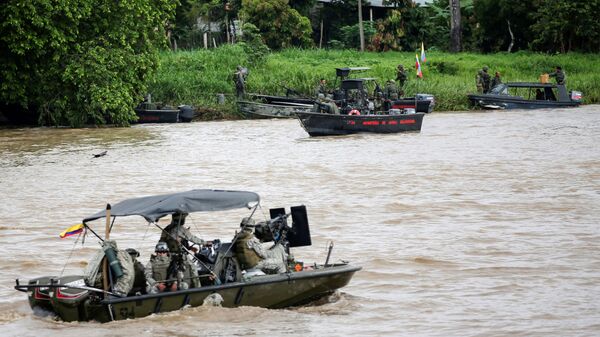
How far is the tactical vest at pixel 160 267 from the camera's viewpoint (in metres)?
12.4

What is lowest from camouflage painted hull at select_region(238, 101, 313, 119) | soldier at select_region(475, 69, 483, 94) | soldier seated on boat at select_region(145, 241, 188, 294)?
camouflage painted hull at select_region(238, 101, 313, 119)

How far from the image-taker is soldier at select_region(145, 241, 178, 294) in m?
12.3

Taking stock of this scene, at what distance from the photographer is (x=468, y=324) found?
12.2 metres

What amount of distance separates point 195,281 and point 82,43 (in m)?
27.3

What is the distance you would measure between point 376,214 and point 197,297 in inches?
301

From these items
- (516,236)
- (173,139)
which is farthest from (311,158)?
(516,236)

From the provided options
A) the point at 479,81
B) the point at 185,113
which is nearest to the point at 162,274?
the point at 185,113

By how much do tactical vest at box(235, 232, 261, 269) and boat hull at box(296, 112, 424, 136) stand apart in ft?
65.4

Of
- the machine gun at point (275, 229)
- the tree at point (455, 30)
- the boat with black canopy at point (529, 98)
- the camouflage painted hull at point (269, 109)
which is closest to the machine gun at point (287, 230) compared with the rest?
the machine gun at point (275, 229)

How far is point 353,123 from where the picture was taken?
1294 inches

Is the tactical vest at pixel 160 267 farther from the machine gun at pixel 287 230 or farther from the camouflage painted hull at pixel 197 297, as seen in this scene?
the machine gun at pixel 287 230

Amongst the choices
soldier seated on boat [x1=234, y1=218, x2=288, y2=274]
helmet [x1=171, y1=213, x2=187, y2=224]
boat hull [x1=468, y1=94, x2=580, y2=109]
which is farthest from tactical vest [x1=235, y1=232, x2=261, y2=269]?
boat hull [x1=468, y1=94, x2=580, y2=109]

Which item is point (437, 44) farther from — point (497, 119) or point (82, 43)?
point (82, 43)

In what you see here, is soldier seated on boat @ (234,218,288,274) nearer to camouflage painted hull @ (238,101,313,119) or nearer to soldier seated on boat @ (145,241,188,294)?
soldier seated on boat @ (145,241,188,294)
